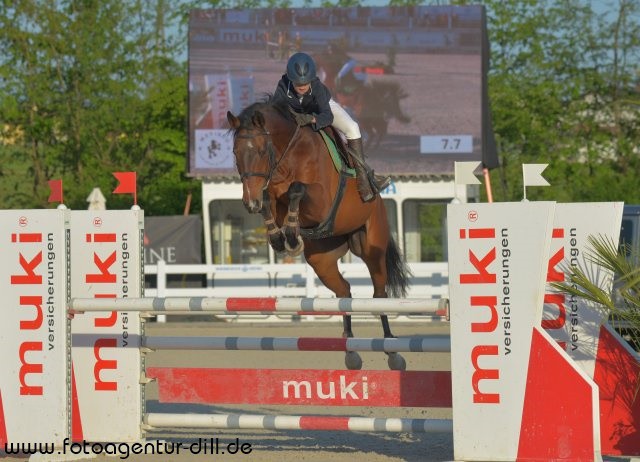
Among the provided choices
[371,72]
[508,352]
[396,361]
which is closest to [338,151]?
[396,361]

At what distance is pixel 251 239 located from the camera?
71.6 ft

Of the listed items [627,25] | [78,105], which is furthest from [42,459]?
[627,25]

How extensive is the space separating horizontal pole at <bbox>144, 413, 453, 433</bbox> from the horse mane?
173 centimetres

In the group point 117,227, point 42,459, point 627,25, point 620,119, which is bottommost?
point 42,459

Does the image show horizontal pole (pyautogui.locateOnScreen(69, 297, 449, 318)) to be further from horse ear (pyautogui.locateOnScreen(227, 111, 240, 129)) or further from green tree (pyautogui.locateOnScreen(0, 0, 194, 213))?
green tree (pyautogui.locateOnScreen(0, 0, 194, 213))

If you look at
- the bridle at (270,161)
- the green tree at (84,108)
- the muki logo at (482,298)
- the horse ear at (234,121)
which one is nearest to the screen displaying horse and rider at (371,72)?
the green tree at (84,108)

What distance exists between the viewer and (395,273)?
28.0ft

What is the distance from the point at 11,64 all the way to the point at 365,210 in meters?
18.8

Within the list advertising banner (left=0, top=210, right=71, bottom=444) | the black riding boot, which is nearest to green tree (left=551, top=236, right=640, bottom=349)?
the black riding boot

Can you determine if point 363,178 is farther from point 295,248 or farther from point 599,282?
point 599,282

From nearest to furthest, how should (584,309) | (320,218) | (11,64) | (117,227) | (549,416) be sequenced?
(549,416) < (584,309) < (117,227) < (320,218) < (11,64)

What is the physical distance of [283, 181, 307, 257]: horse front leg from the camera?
7.33m

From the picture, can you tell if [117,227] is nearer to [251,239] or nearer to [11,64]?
[251,239]

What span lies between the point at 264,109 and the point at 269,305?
160 cm
